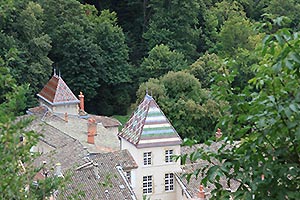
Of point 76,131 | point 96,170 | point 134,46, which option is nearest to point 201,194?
point 96,170

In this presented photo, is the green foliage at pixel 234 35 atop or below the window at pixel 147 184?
atop

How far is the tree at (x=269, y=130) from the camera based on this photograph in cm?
529

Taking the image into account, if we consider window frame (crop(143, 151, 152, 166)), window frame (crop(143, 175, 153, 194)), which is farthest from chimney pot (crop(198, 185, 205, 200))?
window frame (crop(143, 151, 152, 166))

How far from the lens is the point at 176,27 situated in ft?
161

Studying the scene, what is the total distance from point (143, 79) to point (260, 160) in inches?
1567

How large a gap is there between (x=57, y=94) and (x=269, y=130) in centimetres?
3144

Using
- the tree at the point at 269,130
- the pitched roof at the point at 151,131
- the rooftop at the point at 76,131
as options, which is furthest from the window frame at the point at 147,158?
the tree at the point at 269,130

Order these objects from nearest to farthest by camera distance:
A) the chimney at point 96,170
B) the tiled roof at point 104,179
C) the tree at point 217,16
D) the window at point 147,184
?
the tiled roof at point 104,179, the chimney at point 96,170, the window at point 147,184, the tree at point 217,16

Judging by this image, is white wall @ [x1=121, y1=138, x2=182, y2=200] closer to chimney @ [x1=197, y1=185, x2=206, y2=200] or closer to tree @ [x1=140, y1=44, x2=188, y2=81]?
chimney @ [x1=197, y1=185, x2=206, y2=200]

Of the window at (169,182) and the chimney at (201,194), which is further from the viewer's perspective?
the window at (169,182)

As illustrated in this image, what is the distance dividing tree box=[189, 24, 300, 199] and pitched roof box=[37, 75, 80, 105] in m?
30.5

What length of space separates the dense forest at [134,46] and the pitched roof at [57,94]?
7.07ft

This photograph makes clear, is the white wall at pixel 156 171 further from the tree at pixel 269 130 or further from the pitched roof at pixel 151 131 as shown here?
the tree at pixel 269 130

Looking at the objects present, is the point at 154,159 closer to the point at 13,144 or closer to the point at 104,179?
the point at 104,179
